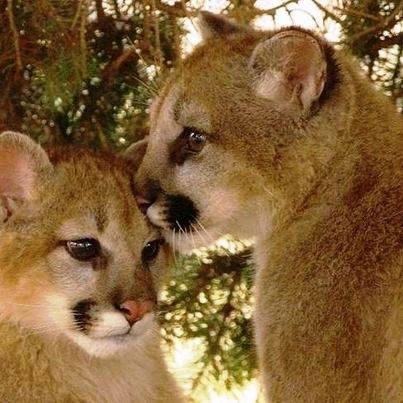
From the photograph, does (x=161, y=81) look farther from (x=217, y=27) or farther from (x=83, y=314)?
(x=83, y=314)

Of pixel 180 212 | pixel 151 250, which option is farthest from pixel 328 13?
pixel 151 250

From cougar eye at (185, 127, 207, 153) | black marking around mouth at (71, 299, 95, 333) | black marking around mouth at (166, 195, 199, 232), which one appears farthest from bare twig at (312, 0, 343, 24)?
black marking around mouth at (71, 299, 95, 333)

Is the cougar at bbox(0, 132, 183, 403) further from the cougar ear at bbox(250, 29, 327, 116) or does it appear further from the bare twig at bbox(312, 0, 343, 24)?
the bare twig at bbox(312, 0, 343, 24)

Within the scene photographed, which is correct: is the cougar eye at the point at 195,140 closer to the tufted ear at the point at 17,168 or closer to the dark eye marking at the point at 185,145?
the dark eye marking at the point at 185,145

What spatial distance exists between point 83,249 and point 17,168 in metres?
0.21

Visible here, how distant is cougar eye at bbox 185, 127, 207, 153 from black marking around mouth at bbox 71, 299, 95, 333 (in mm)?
366

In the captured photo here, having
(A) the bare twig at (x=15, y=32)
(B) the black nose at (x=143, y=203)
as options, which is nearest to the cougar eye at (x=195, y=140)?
(B) the black nose at (x=143, y=203)

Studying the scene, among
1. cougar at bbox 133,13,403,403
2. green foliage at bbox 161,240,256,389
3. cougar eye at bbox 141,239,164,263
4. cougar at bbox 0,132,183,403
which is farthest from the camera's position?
green foliage at bbox 161,240,256,389

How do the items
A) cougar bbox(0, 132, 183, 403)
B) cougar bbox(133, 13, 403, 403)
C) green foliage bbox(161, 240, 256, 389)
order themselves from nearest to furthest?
1. cougar bbox(133, 13, 403, 403)
2. cougar bbox(0, 132, 183, 403)
3. green foliage bbox(161, 240, 256, 389)

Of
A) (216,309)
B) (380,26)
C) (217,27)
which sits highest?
(380,26)

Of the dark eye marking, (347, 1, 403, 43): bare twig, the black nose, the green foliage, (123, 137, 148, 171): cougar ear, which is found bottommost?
the green foliage

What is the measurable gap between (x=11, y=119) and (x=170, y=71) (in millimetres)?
359

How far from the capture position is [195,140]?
226 cm

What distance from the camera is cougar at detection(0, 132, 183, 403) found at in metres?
2.20
